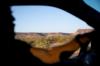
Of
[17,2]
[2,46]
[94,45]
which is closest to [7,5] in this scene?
[17,2]

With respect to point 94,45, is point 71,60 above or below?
below

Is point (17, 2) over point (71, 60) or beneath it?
over

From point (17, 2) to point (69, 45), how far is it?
0.82m

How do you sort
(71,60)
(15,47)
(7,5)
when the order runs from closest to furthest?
(7,5) < (15,47) < (71,60)

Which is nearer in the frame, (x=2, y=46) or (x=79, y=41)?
(x=2, y=46)

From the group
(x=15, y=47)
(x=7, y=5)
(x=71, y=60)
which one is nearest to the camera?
(x=7, y=5)

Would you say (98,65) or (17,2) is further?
(98,65)

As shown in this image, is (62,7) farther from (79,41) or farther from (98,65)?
(98,65)

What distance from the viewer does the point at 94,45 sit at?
2.73 metres

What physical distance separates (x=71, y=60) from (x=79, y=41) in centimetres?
26

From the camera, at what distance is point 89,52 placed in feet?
9.11

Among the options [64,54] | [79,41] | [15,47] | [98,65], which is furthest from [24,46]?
[98,65]

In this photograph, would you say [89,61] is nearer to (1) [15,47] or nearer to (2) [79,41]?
(2) [79,41]

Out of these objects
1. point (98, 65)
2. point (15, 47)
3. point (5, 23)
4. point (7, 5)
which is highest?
point (7, 5)
